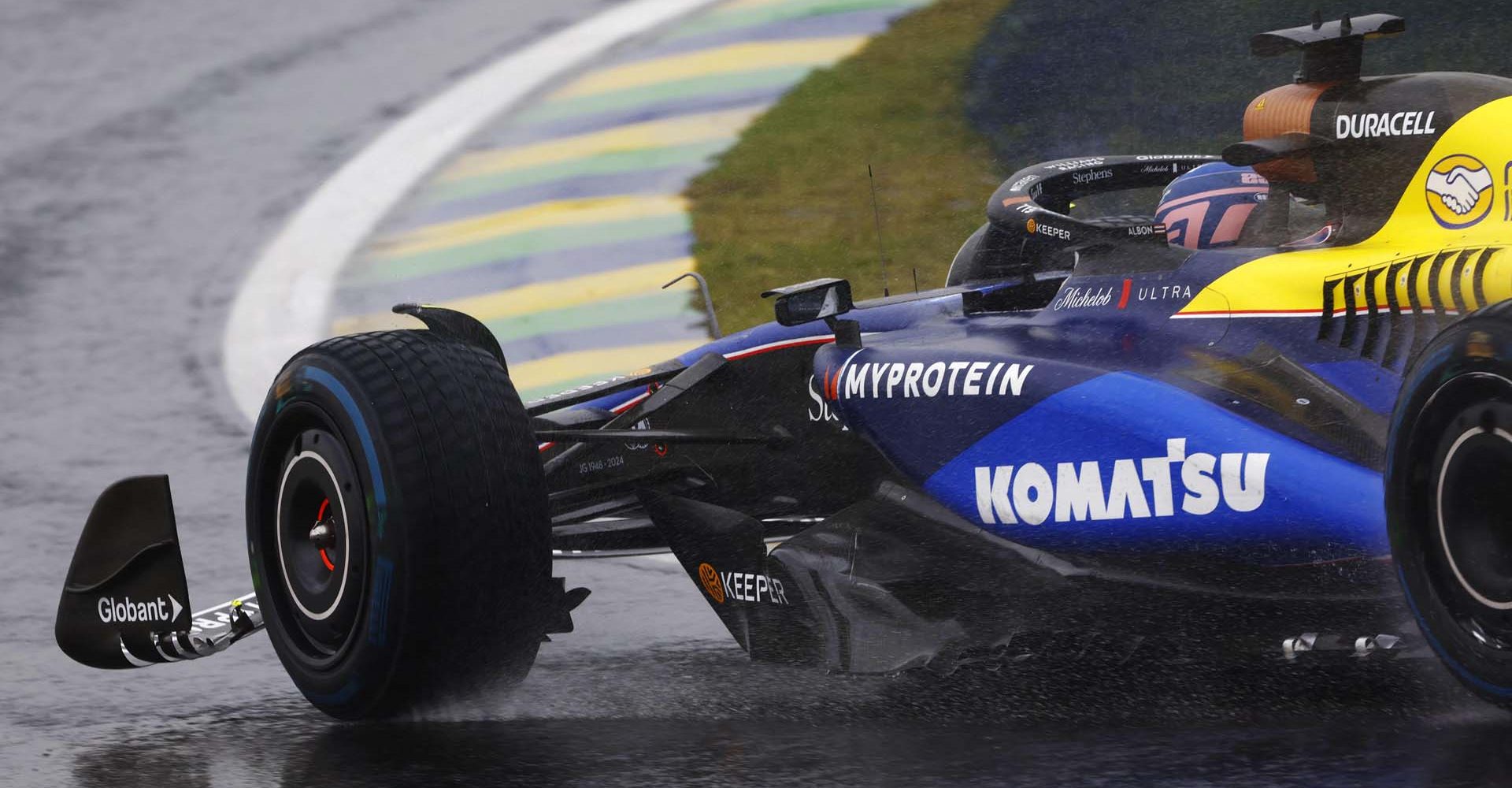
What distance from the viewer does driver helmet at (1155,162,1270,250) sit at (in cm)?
490

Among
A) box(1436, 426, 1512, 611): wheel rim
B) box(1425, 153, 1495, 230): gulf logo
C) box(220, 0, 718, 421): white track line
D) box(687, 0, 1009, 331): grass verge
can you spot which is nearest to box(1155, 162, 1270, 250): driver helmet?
box(1425, 153, 1495, 230): gulf logo

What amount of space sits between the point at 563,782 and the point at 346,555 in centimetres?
100

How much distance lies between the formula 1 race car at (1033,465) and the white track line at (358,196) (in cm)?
410

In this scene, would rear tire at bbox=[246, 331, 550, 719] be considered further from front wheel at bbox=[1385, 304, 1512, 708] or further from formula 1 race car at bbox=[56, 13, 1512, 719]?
front wheel at bbox=[1385, 304, 1512, 708]

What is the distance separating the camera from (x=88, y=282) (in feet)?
32.6

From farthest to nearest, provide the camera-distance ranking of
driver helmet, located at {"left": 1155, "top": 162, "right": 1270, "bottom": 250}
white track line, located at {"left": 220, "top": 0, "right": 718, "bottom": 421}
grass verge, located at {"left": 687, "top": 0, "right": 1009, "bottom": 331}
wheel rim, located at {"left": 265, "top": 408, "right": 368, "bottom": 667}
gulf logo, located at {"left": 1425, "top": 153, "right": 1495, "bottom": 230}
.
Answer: grass verge, located at {"left": 687, "top": 0, "right": 1009, "bottom": 331} → white track line, located at {"left": 220, "top": 0, "right": 718, "bottom": 421} → driver helmet, located at {"left": 1155, "top": 162, "right": 1270, "bottom": 250} → wheel rim, located at {"left": 265, "top": 408, "right": 368, "bottom": 667} → gulf logo, located at {"left": 1425, "top": 153, "right": 1495, "bottom": 230}

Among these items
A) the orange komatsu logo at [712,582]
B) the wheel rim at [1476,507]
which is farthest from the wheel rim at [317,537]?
the wheel rim at [1476,507]

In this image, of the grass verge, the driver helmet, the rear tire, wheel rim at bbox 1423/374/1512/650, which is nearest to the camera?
wheel rim at bbox 1423/374/1512/650

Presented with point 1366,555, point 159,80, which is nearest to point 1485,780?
point 1366,555

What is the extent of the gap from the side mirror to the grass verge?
4.69 m

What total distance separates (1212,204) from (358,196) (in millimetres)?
6975

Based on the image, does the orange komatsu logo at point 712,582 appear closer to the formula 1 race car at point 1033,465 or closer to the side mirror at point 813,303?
the formula 1 race car at point 1033,465

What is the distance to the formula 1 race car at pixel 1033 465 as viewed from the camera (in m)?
3.56

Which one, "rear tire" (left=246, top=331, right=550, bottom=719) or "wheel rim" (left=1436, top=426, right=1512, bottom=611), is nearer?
"wheel rim" (left=1436, top=426, right=1512, bottom=611)
